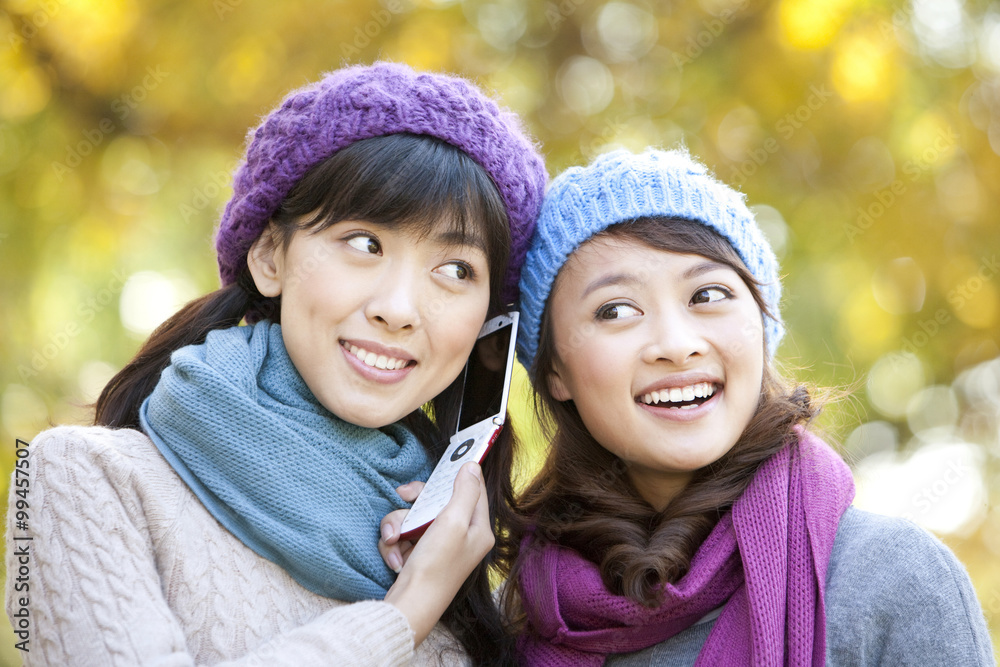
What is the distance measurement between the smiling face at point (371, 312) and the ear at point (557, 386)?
39 cm

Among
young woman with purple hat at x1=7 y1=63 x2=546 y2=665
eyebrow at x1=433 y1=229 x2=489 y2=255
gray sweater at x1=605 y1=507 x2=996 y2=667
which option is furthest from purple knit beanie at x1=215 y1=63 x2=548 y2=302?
gray sweater at x1=605 y1=507 x2=996 y2=667

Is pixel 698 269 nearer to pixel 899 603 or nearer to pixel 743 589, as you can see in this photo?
pixel 743 589

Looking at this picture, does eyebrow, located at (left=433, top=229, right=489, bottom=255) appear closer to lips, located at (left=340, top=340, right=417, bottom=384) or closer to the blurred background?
lips, located at (left=340, top=340, right=417, bottom=384)

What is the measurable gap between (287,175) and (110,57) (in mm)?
1963

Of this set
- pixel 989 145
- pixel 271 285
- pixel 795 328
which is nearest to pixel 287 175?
pixel 271 285

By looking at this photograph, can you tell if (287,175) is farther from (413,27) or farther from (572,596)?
(413,27)

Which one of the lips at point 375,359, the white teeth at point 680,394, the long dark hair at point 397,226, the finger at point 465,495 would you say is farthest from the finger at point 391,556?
the white teeth at point 680,394

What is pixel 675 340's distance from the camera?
217 centimetres

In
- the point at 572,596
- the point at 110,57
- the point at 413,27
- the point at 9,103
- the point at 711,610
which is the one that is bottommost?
the point at 572,596

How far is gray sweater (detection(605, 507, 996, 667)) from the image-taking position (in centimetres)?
187

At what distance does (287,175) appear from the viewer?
2.21 meters

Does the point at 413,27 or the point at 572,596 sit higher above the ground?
the point at 413,27

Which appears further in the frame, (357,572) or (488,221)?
(488,221)

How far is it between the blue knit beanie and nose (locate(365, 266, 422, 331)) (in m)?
0.44
